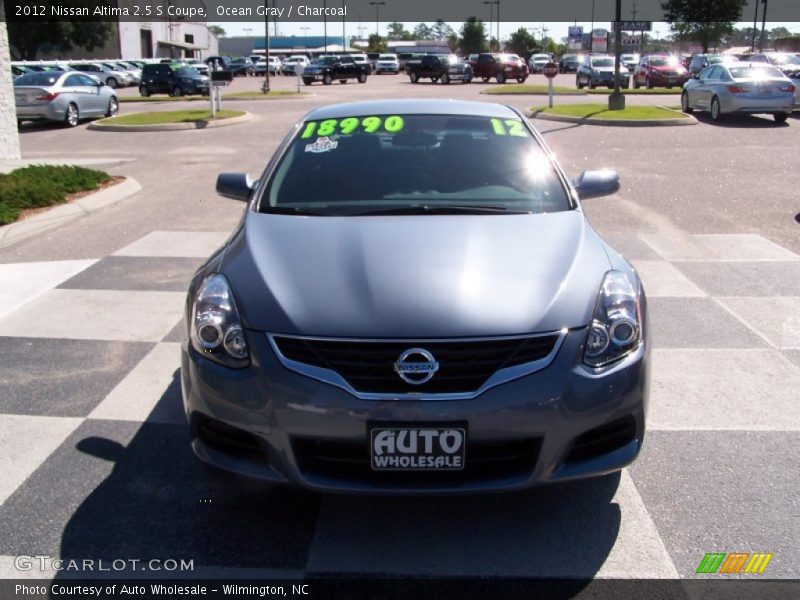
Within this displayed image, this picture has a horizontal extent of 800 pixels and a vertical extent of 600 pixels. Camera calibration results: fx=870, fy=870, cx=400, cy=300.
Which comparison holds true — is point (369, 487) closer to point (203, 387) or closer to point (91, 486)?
point (203, 387)

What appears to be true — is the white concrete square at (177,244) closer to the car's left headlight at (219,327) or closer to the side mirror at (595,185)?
the side mirror at (595,185)

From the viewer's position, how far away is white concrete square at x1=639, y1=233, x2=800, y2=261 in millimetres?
8125

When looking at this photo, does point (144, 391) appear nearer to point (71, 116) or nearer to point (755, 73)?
point (71, 116)

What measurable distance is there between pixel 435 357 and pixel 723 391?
2.51 metres

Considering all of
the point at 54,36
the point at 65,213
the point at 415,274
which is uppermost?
the point at 54,36

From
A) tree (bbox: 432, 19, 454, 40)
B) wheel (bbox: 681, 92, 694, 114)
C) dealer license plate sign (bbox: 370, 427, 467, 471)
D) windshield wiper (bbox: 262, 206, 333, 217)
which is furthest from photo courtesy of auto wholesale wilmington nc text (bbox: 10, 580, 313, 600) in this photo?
tree (bbox: 432, 19, 454, 40)

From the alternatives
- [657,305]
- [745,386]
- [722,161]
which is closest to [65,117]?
[722,161]

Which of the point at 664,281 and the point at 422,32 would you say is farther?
the point at 422,32

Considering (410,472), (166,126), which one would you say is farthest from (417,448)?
(166,126)

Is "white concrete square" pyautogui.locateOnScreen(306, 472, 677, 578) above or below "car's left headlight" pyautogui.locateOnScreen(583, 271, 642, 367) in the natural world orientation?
below

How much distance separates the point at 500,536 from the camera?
348 cm

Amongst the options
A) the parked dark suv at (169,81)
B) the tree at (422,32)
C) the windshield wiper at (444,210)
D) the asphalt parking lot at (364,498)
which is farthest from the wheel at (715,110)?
the tree at (422,32)

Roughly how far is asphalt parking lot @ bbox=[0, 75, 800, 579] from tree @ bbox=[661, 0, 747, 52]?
60905mm

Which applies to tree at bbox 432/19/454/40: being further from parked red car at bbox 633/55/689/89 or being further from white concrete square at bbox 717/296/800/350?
white concrete square at bbox 717/296/800/350
